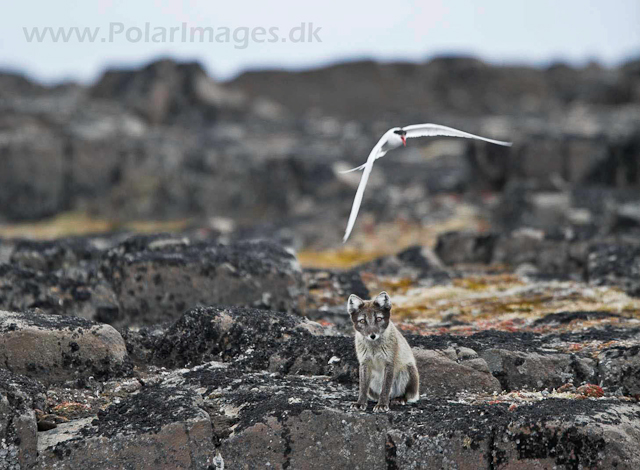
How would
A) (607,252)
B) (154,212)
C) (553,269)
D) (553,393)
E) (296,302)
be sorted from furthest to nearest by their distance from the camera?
1. (154,212)
2. (553,269)
3. (607,252)
4. (296,302)
5. (553,393)

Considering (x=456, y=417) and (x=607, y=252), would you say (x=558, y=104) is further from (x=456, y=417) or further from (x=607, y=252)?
(x=456, y=417)

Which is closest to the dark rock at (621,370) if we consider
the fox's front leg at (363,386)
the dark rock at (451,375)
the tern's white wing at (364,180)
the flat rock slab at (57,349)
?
the dark rock at (451,375)

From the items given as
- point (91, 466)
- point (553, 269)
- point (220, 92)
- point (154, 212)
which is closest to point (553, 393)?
point (91, 466)

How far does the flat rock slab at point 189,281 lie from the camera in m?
15.4

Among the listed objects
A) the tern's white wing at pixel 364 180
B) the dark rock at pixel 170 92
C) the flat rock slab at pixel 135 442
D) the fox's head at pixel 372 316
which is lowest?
the flat rock slab at pixel 135 442

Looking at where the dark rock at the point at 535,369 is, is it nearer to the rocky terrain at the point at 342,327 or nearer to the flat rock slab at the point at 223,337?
the rocky terrain at the point at 342,327

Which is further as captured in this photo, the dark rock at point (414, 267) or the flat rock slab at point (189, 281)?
the dark rock at point (414, 267)

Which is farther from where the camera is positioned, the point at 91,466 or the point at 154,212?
the point at 154,212

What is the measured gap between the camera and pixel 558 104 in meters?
78.1

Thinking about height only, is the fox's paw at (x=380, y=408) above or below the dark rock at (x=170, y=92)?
below

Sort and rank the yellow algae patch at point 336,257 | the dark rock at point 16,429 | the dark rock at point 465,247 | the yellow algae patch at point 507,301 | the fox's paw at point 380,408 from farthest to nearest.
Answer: the yellow algae patch at point 336,257
the dark rock at point 465,247
the yellow algae patch at point 507,301
the fox's paw at point 380,408
the dark rock at point 16,429

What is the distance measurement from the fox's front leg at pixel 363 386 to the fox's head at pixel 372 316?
1.45 feet

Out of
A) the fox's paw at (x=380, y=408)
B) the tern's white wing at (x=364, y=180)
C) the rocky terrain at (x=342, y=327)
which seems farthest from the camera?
the tern's white wing at (x=364, y=180)

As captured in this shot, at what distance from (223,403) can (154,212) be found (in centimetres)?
3883
